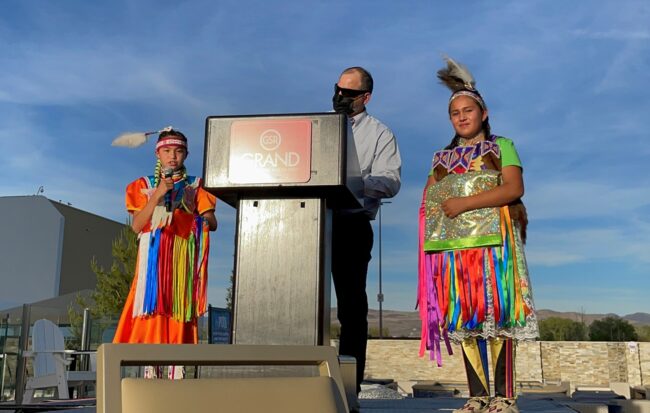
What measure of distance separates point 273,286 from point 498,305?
828 millimetres

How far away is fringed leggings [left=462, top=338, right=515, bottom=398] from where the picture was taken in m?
2.13

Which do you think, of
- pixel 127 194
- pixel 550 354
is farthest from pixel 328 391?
pixel 550 354

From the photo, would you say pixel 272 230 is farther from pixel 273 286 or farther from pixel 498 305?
pixel 498 305

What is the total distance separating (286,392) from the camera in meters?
1.28

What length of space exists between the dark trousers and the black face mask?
43cm

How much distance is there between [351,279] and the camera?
258cm

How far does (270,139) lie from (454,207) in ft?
2.41

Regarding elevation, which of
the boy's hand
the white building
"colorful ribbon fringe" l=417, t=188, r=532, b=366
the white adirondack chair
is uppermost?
the white building

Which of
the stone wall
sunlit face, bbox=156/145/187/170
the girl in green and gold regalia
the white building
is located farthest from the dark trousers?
the white building

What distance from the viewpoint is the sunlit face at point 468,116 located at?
2355 millimetres

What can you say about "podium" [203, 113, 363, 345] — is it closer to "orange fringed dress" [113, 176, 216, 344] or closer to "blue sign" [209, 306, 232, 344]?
"orange fringed dress" [113, 176, 216, 344]

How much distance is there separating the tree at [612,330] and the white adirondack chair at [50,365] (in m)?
31.5

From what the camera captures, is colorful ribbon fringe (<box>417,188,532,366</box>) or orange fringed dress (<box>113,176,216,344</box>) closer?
colorful ribbon fringe (<box>417,188,532,366</box>)

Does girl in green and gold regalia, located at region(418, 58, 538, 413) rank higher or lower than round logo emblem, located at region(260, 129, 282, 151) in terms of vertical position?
lower
